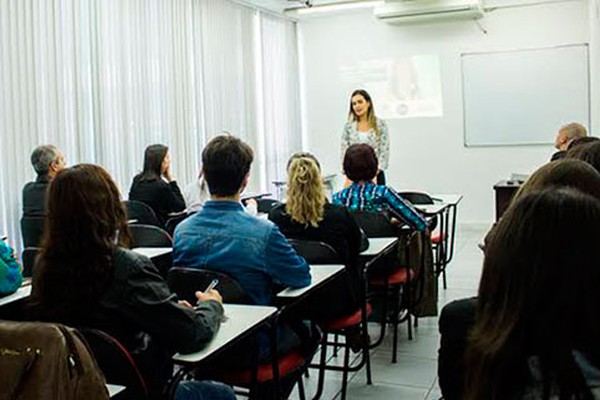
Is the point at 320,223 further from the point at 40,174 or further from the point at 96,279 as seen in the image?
the point at 40,174

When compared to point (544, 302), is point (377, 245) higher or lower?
lower

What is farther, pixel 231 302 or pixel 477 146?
pixel 477 146

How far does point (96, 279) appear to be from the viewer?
1867mm

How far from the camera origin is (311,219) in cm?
327

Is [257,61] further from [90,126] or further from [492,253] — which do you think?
[492,253]

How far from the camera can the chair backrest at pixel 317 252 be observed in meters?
3.06

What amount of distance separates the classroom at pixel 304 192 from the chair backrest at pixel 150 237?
3 cm

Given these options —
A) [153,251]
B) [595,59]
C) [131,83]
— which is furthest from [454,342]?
[595,59]

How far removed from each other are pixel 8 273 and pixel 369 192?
2042 millimetres

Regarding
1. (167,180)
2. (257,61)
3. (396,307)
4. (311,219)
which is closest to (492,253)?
(311,219)

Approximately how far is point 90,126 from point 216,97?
2092 millimetres

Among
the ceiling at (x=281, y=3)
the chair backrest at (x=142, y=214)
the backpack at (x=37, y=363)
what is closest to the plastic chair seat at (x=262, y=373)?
the backpack at (x=37, y=363)

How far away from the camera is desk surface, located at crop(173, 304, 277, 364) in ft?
6.21

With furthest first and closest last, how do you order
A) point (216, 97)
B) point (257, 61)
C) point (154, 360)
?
point (257, 61) → point (216, 97) → point (154, 360)
